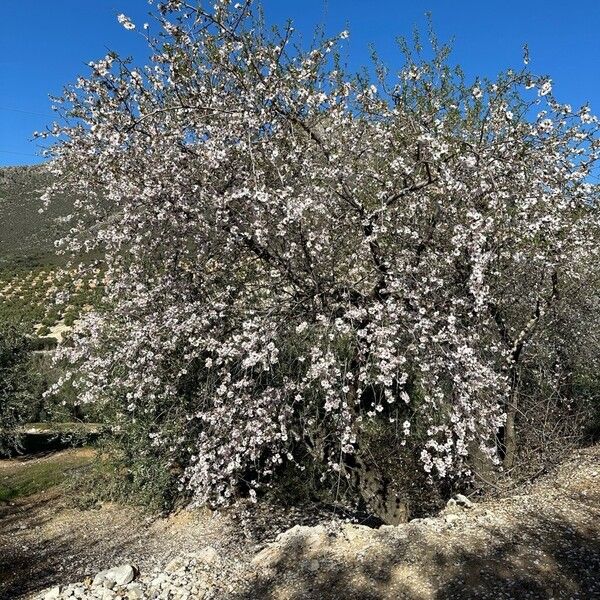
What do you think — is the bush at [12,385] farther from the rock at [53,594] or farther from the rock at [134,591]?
the rock at [134,591]

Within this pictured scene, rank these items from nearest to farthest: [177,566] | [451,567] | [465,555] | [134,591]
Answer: [451,567] < [465,555] < [134,591] < [177,566]

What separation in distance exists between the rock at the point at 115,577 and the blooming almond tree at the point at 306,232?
175cm

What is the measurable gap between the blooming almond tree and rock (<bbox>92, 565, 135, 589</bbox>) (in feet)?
5.76

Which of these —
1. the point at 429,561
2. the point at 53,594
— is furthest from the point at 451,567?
the point at 53,594

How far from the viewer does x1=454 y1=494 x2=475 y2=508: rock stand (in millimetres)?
7684

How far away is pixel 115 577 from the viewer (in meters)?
7.99

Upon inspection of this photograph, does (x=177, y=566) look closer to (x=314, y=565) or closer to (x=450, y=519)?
(x=314, y=565)

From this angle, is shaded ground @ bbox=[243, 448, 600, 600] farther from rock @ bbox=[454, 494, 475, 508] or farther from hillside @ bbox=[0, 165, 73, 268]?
hillside @ bbox=[0, 165, 73, 268]

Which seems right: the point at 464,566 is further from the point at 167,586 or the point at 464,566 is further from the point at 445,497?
the point at 167,586

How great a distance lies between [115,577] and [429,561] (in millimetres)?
4382

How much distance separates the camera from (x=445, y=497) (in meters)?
9.19

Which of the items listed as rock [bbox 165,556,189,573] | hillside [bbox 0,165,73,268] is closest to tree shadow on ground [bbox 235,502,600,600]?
rock [bbox 165,556,189,573]

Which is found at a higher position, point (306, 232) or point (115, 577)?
point (306, 232)

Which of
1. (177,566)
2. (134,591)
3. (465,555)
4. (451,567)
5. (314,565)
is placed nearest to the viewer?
(451,567)
